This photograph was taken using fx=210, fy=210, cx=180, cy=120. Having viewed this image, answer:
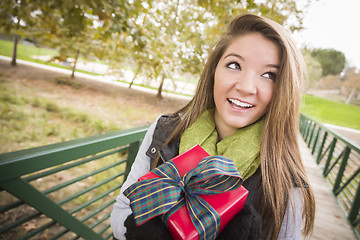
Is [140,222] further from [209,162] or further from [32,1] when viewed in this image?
[32,1]

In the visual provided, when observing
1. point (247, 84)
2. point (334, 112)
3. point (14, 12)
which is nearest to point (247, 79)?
point (247, 84)

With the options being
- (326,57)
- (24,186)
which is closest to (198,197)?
(24,186)

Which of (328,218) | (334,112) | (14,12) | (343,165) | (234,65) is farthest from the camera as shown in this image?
(334,112)

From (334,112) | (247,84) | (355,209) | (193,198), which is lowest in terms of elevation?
(355,209)

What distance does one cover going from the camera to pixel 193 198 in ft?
2.18

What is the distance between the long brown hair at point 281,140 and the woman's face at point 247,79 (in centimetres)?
4

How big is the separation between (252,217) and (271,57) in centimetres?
76

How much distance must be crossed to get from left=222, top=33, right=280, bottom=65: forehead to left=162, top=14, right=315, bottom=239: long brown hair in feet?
0.09

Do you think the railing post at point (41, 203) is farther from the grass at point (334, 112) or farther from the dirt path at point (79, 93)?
the grass at point (334, 112)

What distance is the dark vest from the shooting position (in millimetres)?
981

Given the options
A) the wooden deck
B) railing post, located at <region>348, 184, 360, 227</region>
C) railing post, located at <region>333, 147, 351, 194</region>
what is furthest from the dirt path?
railing post, located at <region>348, 184, 360, 227</region>

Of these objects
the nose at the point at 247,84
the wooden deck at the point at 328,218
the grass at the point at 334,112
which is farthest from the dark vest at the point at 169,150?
the grass at the point at 334,112

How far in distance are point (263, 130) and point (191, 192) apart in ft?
1.93

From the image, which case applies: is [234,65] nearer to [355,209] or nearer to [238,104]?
[238,104]
